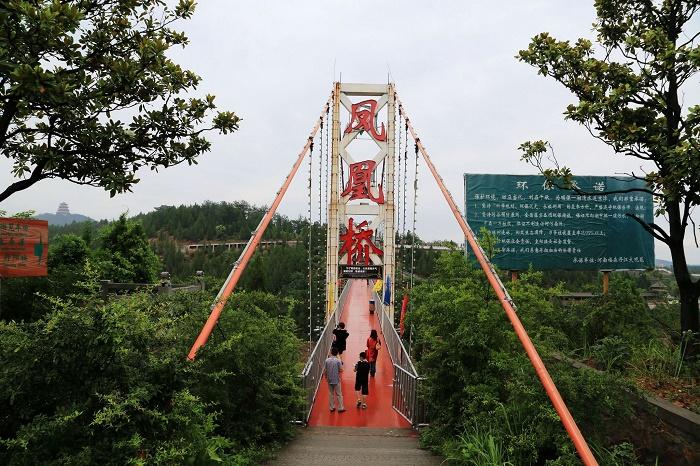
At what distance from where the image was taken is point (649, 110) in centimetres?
482

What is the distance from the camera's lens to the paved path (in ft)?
13.8

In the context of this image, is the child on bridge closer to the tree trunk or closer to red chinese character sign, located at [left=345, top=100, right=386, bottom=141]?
the tree trunk

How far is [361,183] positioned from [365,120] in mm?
2393

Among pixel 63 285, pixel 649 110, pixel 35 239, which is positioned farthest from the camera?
pixel 63 285

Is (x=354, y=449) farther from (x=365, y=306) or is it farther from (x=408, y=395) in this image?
(x=365, y=306)

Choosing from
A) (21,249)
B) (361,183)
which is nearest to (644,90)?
(21,249)

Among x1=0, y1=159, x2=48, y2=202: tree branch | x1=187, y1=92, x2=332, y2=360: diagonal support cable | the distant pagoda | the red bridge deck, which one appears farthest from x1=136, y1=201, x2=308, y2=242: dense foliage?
the distant pagoda

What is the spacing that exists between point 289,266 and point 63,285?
2447 centimetres

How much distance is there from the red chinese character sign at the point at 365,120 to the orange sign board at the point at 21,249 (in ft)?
41.8

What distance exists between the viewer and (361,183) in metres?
17.9

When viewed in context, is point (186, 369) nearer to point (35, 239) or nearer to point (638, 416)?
point (638, 416)

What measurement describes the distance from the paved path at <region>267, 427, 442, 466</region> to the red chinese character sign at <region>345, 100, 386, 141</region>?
534 inches

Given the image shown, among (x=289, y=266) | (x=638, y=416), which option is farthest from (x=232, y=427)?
(x=289, y=266)

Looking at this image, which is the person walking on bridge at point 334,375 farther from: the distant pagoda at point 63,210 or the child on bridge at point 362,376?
the distant pagoda at point 63,210
